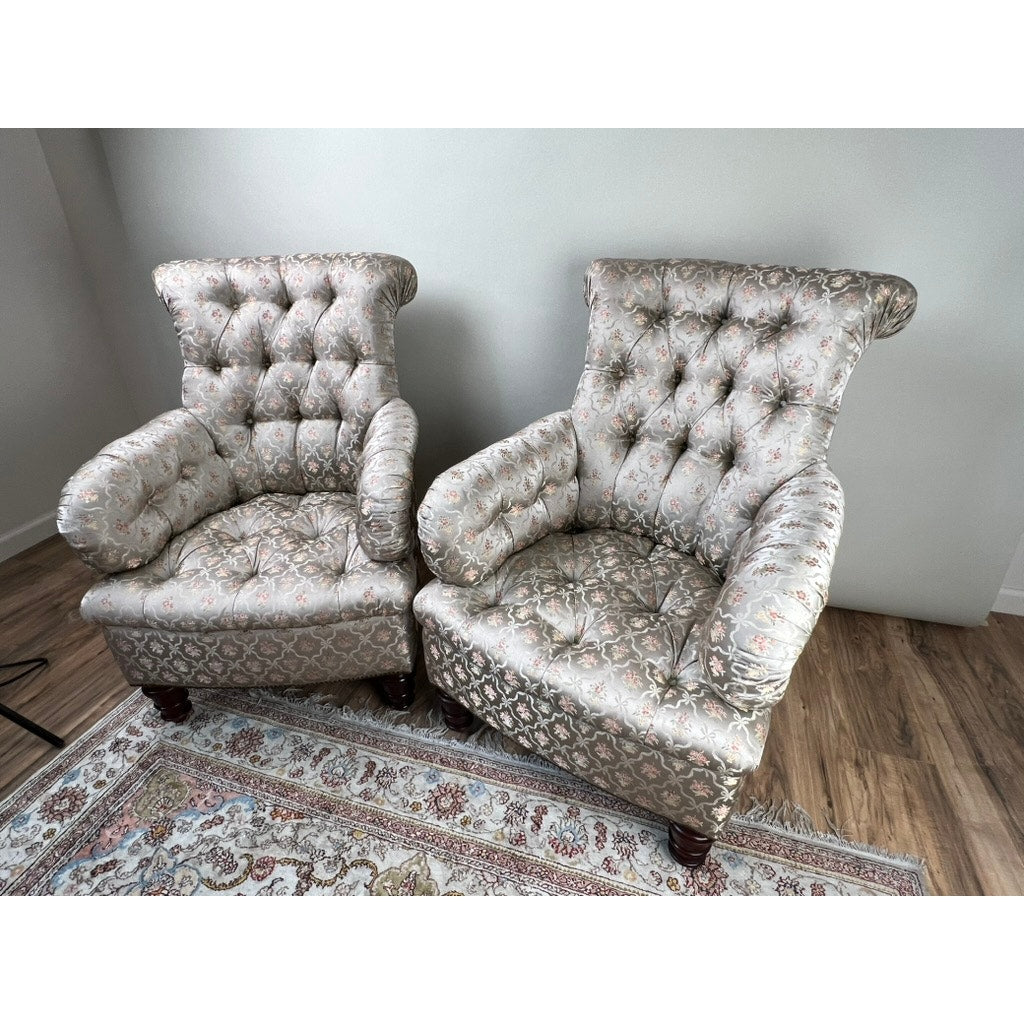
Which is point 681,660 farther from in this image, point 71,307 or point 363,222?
point 71,307

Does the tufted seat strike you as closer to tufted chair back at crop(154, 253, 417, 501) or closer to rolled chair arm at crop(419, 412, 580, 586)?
rolled chair arm at crop(419, 412, 580, 586)

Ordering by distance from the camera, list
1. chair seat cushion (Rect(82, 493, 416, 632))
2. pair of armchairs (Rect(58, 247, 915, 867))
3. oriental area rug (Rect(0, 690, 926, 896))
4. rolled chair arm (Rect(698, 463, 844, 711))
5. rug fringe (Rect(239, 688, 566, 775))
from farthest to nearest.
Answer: rug fringe (Rect(239, 688, 566, 775)) < chair seat cushion (Rect(82, 493, 416, 632)) < oriental area rug (Rect(0, 690, 926, 896)) < pair of armchairs (Rect(58, 247, 915, 867)) < rolled chair arm (Rect(698, 463, 844, 711))

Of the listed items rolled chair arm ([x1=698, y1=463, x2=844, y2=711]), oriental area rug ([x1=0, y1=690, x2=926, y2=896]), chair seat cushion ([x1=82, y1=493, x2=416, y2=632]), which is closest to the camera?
rolled chair arm ([x1=698, y1=463, x2=844, y2=711])

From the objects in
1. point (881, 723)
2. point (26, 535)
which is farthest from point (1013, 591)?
point (26, 535)

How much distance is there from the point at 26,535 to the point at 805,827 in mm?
2582

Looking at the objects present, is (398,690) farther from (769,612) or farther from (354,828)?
(769,612)

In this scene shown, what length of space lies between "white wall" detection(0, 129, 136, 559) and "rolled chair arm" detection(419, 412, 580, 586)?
5.89ft

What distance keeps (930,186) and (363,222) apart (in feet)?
4.74

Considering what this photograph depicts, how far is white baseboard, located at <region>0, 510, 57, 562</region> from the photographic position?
2.06m

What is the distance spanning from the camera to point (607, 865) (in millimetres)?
1138

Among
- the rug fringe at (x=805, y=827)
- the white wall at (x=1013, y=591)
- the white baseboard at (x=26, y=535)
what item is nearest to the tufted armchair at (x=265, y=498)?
the rug fringe at (x=805, y=827)

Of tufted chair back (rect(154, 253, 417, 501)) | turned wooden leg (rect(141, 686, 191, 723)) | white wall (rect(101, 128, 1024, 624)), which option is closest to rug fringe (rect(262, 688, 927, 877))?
turned wooden leg (rect(141, 686, 191, 723))
